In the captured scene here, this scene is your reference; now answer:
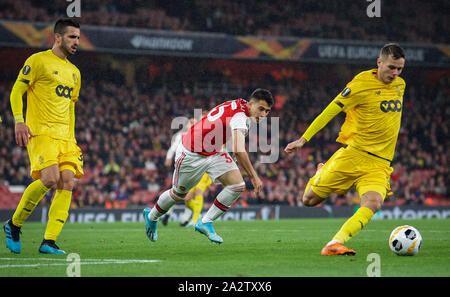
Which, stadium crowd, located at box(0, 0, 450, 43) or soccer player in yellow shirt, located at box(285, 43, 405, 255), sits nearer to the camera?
soccer player in yellow shirt, located at box(285, 43, 405, 255)

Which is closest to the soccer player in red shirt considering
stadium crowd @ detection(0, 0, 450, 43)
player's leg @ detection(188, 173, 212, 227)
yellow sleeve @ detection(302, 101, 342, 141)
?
yellow sleeve @ detection(302, 101, 342, 141)

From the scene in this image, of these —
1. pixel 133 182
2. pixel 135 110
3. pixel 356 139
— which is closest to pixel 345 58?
pixel 135 110

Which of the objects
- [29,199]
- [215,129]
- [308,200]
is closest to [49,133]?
[29,199]

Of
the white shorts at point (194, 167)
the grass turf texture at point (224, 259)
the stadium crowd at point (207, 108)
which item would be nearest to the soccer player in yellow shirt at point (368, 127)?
the grass turf texture at point (224, 259)

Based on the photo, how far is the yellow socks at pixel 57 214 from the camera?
806cm

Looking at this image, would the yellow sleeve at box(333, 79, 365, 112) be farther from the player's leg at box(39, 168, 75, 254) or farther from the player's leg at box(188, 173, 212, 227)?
the player's leg at box(188, 173, 212, 227)

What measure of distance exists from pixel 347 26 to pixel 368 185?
25.5 meters

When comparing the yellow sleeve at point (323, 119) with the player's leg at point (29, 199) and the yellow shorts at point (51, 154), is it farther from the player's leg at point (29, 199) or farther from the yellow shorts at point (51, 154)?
the player's leg at point (29, 199)

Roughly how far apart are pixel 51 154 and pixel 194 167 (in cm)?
200

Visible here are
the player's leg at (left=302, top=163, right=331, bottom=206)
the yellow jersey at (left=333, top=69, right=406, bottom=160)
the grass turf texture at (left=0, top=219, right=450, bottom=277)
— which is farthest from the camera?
the player's leg at (left=302, top=163, right=331, bottom=206)

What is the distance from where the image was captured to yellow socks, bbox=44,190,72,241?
8062mm

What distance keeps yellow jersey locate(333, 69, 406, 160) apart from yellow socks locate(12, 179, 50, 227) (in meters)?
3.58

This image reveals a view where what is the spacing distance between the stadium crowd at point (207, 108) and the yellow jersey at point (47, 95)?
13991mm

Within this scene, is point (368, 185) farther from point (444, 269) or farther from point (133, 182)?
point (133, 182)
